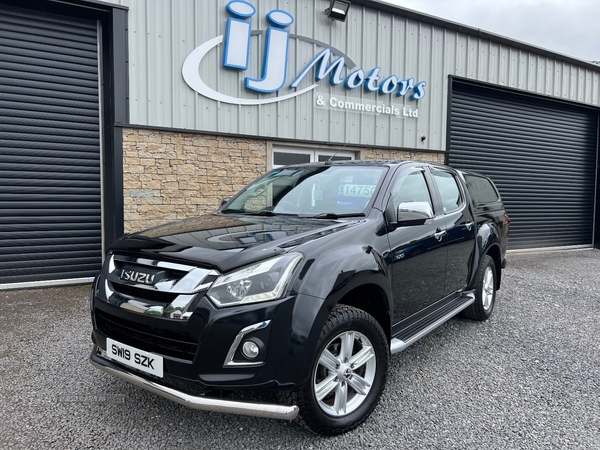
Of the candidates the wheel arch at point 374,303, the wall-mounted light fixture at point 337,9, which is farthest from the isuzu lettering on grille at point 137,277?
the wall-mounted light fixture at point 337,9

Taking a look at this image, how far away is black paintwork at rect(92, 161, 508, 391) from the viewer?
6.87ft

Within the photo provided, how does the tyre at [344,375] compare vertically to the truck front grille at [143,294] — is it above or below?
below

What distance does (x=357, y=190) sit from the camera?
3.27 metres

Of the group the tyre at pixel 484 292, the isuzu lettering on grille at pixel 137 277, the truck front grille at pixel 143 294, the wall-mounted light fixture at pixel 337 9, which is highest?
the wall-mounted light fixture at pixel 337 9

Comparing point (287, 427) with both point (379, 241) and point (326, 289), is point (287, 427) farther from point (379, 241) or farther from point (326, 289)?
point (379, 241)

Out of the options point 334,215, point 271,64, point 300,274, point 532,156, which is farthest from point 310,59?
point 532,156

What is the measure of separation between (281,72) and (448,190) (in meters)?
4.30

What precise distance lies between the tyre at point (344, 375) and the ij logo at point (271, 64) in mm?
5389

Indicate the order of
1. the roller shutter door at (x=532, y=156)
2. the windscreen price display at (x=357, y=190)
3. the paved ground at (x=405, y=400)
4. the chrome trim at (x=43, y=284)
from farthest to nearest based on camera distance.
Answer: the roller shutter door at (x=532, y=156) < the chrome trim at (x=43, y=284) < the windscreen price display at (x=357, y=190) < the paved ground at (x=405, y=400)

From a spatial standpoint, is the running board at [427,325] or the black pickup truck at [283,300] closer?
the black pickup truck at [283,300]

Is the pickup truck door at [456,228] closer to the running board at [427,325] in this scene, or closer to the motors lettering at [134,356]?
the running board at [427,325]

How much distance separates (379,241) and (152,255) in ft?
4.76

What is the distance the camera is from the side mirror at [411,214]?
9.67 ft

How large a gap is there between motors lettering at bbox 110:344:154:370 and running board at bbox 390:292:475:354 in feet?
4.99
